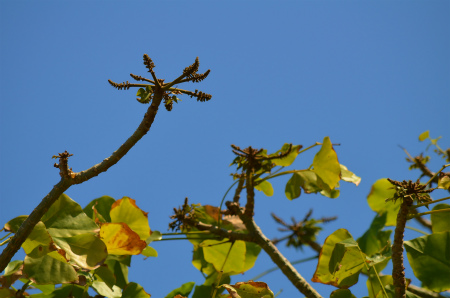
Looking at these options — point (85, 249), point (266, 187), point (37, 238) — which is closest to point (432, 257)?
point (266, 187)

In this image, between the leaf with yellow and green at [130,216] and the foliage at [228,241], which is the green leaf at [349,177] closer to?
the foliage at [228,241]

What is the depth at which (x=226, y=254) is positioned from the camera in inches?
63.4

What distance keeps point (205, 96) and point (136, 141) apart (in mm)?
185

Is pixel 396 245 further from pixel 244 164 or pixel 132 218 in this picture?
pixel 132 218

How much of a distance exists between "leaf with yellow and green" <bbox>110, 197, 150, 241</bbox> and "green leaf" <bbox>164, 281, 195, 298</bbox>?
271 millimetres

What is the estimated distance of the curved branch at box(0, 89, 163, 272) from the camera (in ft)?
3.20

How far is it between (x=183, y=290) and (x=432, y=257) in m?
0.81

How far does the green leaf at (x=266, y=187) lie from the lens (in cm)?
169

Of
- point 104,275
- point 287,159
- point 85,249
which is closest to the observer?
point 85,249

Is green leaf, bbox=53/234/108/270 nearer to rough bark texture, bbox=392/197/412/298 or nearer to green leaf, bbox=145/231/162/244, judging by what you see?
green leaf, bbox=145/231/162/244

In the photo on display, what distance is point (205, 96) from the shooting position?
983 millimetres

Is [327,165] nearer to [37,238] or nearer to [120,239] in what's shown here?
[120,239]

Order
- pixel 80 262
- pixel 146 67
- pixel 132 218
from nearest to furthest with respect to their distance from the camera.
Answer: pixel 146 67 → pixel 80 262 → pixel 132 218

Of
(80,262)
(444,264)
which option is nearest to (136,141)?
(80,262)
